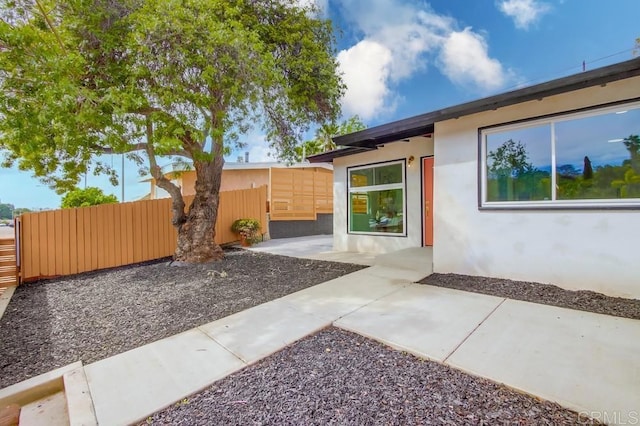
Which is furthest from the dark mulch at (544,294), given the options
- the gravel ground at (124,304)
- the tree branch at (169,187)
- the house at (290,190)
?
the house at (290,190)

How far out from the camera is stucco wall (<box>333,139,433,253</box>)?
6992 mm

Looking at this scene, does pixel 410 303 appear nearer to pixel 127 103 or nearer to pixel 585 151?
pixel 585 151

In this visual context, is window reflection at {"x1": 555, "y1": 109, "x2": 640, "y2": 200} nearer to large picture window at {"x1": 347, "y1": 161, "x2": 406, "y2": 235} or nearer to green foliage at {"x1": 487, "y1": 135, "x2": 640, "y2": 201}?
green foliage at {"x1": 487, "y1": 135, "x2": 640, "y2": 201}

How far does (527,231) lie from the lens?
4527 mm

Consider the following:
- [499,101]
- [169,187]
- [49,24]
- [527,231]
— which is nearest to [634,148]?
[527,231]

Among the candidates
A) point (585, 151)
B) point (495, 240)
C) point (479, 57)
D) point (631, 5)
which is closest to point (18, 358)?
point (495, 240)

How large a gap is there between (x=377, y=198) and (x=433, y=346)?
5.41 meters

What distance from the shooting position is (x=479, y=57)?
10.8 m

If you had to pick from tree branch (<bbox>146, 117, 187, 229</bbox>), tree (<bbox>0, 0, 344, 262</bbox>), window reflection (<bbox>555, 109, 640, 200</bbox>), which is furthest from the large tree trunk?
window reflection (<bbox>555, 109, 640, 200</bbox>)

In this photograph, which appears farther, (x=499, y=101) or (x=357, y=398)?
(x=499, y=101)

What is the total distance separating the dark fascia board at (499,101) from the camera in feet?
11.6

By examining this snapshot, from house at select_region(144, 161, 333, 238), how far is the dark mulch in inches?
306

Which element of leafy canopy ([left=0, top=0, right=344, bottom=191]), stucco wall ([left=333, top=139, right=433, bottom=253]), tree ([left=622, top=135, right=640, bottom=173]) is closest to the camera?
tree ([left=622, top=135, right=640, bottom=173])

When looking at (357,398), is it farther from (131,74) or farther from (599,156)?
(131,74)
